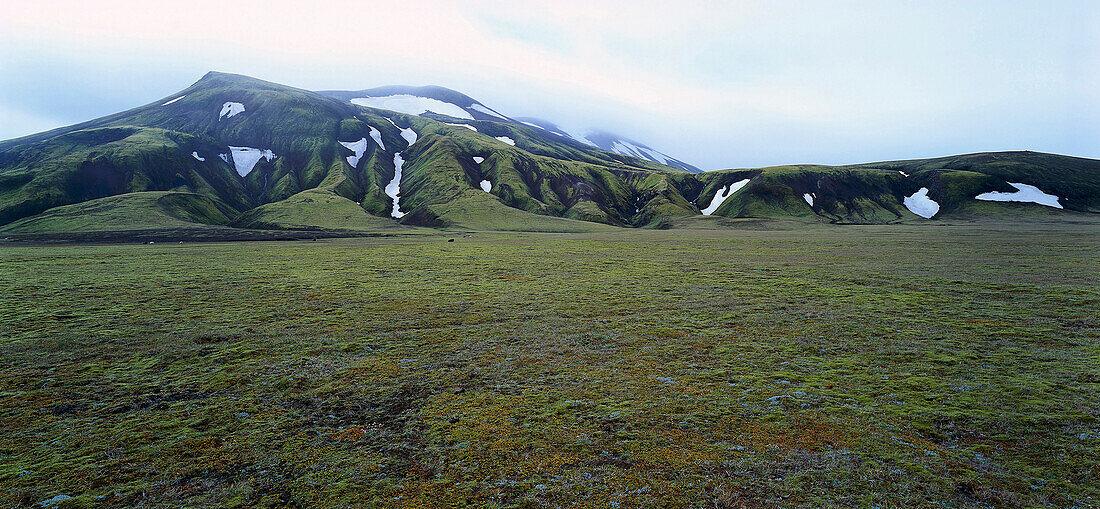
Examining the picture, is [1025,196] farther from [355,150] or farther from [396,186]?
[355,150]

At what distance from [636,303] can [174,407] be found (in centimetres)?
1888

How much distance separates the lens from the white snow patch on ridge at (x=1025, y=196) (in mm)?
137625

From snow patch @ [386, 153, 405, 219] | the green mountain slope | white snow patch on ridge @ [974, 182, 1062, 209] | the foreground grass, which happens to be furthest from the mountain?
the foreground grass

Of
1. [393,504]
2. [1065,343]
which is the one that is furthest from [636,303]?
[393,504]

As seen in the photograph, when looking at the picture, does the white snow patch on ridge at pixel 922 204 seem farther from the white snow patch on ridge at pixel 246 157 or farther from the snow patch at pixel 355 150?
the white snow patch on ridge at pixel 246 157

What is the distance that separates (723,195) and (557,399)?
550 feet

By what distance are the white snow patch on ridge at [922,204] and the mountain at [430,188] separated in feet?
2.23

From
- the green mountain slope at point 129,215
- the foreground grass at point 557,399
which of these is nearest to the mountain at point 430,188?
the green mountain slope at point 129,215

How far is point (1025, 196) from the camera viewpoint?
141m

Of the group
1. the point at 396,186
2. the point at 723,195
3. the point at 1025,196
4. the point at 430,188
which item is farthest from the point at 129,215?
the point at 1025,196

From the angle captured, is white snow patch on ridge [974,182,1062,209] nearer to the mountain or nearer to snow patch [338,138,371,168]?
Result: the mountain

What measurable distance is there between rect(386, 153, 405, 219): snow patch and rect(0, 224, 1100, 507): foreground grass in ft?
416

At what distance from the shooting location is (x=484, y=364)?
14.1 m

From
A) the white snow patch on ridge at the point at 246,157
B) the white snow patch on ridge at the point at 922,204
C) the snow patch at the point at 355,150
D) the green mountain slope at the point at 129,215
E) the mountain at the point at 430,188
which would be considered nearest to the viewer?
the green mountain slope at the point at 129,215
